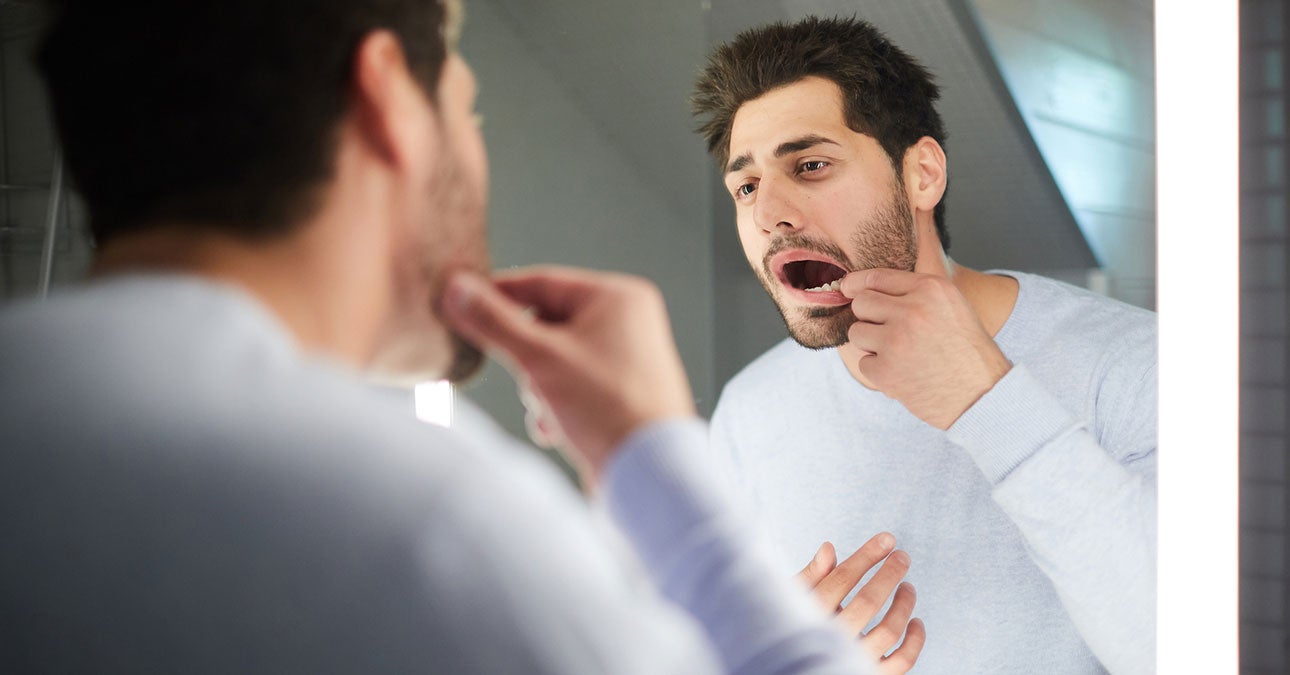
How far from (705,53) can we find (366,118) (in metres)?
0.68

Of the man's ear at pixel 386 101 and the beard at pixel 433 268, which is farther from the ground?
the man's ear at pixel 386 101

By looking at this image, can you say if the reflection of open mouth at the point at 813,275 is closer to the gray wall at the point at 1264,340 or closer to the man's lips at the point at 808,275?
the man's lips at the point at 808,275

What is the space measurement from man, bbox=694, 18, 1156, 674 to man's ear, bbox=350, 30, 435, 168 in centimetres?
61

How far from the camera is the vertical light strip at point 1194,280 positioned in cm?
119

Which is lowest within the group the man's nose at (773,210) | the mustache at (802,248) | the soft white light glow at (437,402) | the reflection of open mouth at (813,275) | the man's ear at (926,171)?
the soft white light glow at (437,402)

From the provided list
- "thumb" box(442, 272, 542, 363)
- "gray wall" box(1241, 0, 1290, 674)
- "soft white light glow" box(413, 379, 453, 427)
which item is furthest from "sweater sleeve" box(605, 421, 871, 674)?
"gray wall" box(1241, 0, 1290, 674)

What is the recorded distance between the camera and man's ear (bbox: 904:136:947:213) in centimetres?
117

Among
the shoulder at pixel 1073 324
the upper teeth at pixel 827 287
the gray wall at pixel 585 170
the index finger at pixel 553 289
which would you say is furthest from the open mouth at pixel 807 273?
the index finger at pixel 553 289

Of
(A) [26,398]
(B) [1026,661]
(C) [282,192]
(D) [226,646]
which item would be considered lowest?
(B) [1026,661]

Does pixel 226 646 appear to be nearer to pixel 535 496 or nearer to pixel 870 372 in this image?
pixel 535 496

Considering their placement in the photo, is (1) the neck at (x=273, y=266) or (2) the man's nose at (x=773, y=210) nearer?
(1) the neck at (x=273, y=266)

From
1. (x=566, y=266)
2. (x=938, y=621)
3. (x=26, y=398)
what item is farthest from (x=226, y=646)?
(x=938, y=621)

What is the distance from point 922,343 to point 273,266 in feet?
2.54

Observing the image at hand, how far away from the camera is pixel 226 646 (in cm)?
47
